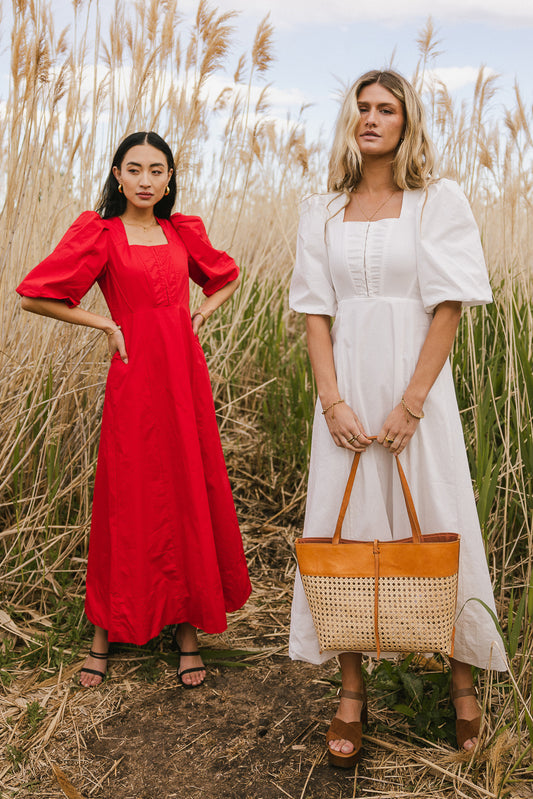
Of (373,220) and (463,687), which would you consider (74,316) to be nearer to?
(373,220)

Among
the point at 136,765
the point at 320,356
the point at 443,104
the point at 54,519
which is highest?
the point at 443,104

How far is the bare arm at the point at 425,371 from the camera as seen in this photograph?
1529 mm

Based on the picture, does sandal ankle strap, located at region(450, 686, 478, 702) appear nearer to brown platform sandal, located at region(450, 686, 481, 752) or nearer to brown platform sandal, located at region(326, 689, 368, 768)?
brown platform sandal, located at region(450, 686, 481, 752)

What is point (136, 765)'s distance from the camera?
1.70 meters

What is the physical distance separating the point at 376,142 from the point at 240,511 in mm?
1865

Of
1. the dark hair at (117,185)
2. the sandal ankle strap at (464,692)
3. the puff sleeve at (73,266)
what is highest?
the dark hair at (117,185)

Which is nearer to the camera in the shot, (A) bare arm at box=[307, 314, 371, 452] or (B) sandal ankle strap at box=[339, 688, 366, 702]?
(A) bare arm at box=[307, 314, 371, 452]

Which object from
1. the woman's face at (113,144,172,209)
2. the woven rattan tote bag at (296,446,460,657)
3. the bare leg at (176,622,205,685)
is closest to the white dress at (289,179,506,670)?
the woven rattan tote bag at (296,446,460,657)

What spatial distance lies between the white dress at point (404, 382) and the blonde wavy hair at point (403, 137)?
0.06 m

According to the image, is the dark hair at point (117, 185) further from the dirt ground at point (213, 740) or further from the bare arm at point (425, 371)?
the dirt ground at point (213, 740)

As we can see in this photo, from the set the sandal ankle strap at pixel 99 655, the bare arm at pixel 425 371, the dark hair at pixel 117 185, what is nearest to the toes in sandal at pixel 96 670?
the sandal ankle strap at pixel 99 655

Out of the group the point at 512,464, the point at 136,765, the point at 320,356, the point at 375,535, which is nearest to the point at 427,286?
the point at 320,356

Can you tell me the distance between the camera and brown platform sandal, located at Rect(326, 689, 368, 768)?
5.31 ft

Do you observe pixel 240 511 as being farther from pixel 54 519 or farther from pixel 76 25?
pixel 76 25
